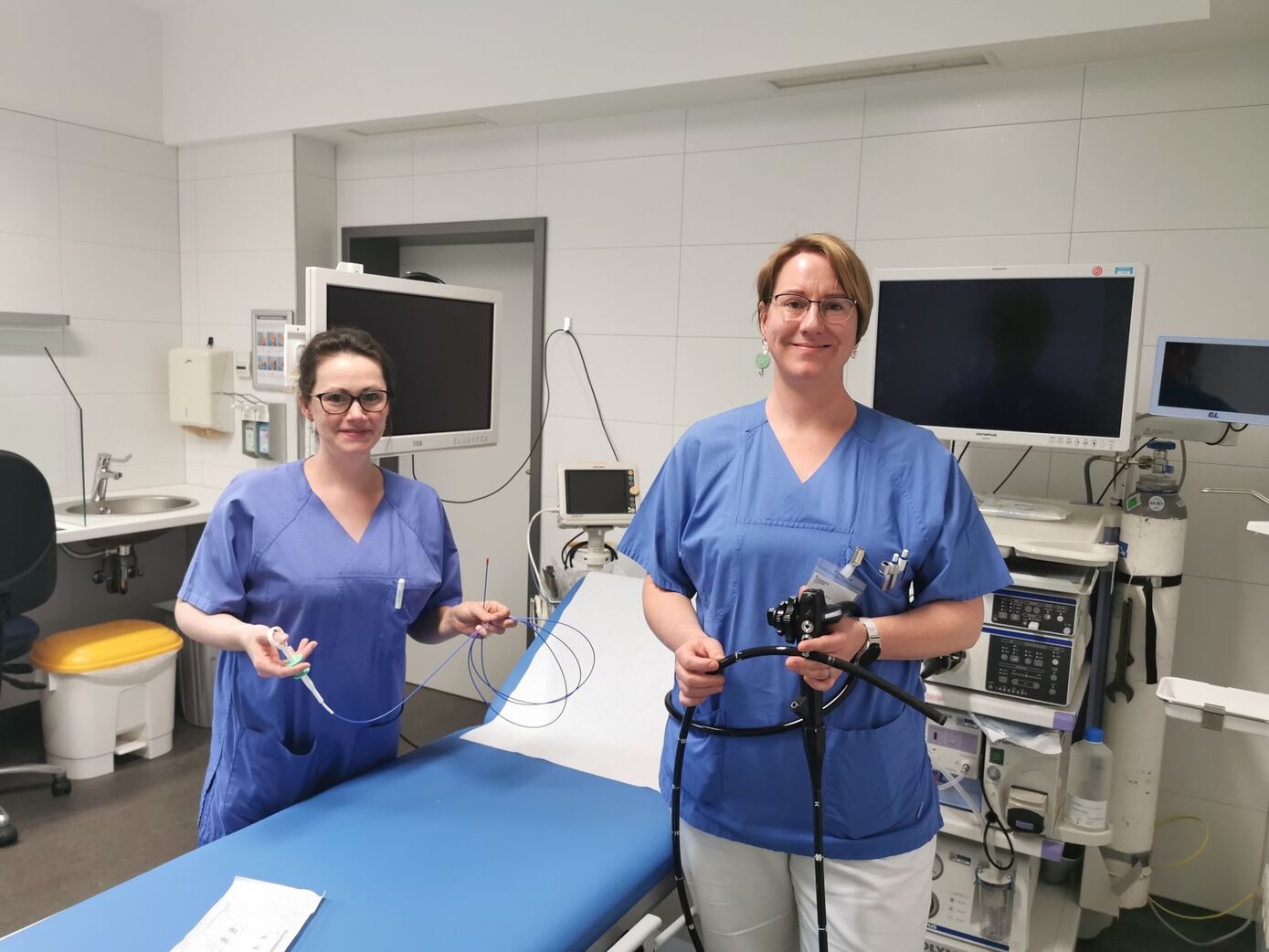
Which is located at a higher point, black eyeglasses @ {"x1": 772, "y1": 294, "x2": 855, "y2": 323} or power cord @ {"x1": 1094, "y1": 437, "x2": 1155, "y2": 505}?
black eyeglasses @ {"x1": 772, "y1": 294, "x2": 855, "y2": 323}

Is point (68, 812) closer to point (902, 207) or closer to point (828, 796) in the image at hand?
point (828, 796)

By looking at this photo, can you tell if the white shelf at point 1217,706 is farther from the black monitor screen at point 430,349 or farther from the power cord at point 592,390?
the power cord at point 592,390

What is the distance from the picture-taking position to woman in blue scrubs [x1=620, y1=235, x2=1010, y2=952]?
125 centimetres

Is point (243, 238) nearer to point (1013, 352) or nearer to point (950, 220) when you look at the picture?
point (950, 220)

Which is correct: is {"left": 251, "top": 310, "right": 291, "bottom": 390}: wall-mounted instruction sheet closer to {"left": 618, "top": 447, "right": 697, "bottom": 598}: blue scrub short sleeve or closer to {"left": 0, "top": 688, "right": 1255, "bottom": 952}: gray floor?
{"left": 0, "top": 688, "right": 1255, "bottom": 952}: gray floor

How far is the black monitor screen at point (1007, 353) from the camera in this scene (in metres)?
1.97

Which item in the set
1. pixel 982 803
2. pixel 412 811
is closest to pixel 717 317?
pixel 982 803

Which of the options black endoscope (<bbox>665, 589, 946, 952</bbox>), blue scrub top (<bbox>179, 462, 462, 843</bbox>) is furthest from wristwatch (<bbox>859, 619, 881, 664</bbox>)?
blue scrub top (<bbox>179, 462, 462, 843</bbox>)

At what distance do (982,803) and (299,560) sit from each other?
1.49 metres

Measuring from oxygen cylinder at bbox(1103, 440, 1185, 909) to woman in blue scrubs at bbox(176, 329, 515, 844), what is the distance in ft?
4.46

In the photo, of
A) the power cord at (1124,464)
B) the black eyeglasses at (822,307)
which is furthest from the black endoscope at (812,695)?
the power cord at (1124,464)

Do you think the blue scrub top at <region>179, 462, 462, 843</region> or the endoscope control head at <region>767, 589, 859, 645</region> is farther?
the blue scrub top at <region>179, 462, 462, 843</region>

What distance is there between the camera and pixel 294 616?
1.58 metres

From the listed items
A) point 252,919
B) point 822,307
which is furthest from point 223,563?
point 822,307
